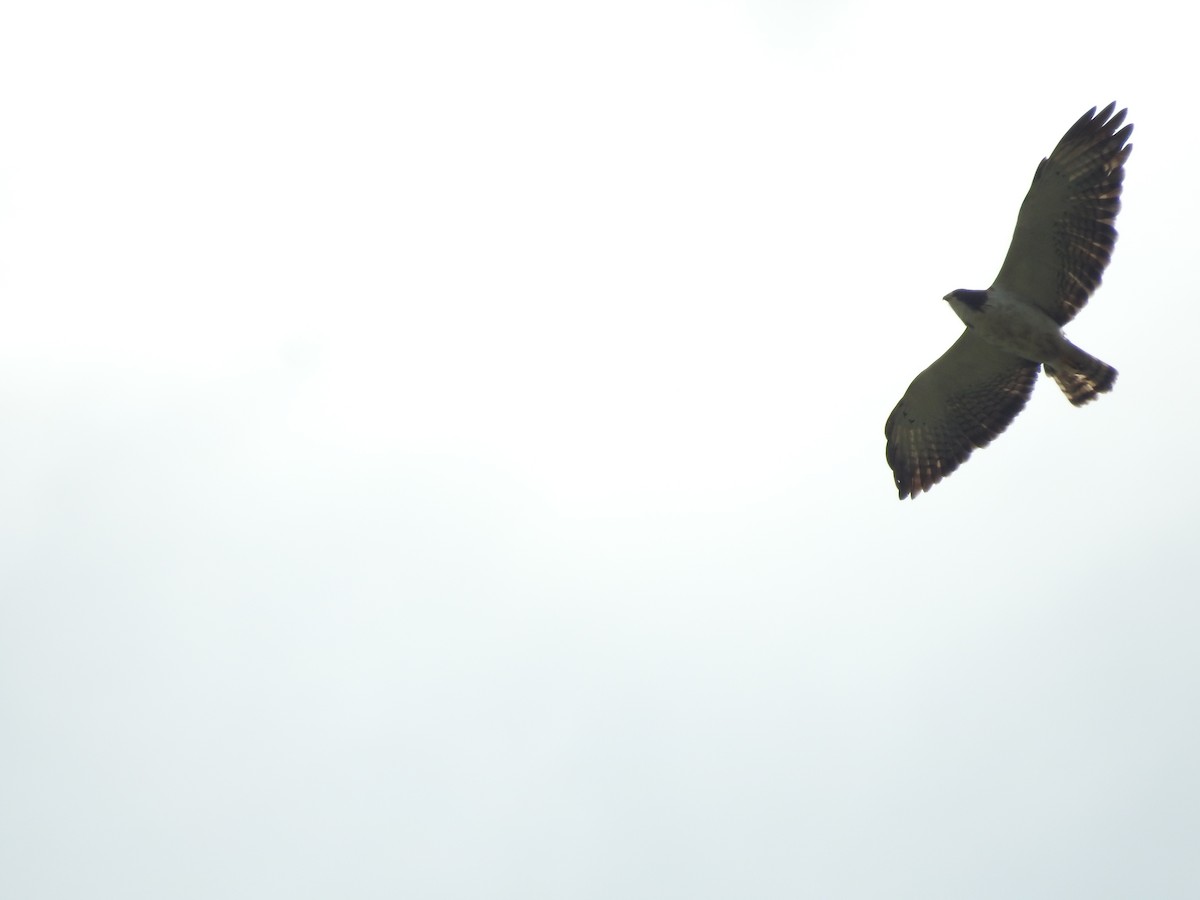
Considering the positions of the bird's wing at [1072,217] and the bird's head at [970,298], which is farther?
the bird's head at [970,298]

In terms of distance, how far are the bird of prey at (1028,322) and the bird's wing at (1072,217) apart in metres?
0.01

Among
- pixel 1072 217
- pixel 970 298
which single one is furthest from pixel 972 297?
pixel 1072 217

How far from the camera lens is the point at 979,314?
1756cm

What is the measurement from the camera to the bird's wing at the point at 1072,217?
55.3 ft

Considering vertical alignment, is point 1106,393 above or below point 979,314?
below

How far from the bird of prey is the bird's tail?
0.04ft

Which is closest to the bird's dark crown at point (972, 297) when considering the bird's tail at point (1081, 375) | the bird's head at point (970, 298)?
the bird's head at point (970, 298)

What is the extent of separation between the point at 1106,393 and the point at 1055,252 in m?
1.82

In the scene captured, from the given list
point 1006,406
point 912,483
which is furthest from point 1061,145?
point 912,483

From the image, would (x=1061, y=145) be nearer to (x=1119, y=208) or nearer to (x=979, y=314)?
(x=1119, y=208)

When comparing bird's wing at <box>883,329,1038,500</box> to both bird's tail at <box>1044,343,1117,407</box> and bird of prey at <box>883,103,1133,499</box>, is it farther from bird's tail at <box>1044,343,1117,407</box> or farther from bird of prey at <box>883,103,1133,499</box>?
bird's tail at <box>1044,343,1117,407</box>

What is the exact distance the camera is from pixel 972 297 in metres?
17.6

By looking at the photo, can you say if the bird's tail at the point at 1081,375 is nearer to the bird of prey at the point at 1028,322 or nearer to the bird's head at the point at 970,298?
the bird of prey at the point at 1028,322

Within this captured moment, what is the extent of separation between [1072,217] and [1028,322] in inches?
51.2
